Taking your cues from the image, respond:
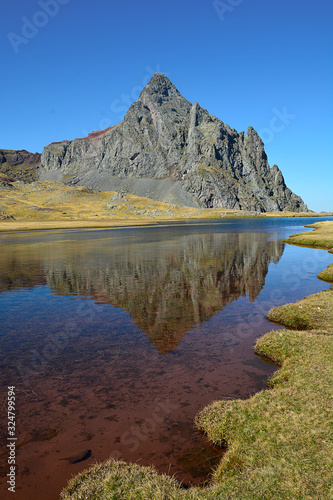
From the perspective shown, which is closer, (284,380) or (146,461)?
(146,461)

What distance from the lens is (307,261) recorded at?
50.9m

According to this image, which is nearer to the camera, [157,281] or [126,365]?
[126,365]

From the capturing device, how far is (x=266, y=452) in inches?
376

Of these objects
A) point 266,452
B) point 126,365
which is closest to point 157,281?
point 126,365

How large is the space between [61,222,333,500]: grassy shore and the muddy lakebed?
0.75 meters

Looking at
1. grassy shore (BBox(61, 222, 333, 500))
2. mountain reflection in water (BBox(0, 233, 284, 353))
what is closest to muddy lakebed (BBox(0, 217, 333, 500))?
mountain reflection in water (BBox(0, 233, 284, 353))

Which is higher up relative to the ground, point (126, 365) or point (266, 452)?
point (266, 452)

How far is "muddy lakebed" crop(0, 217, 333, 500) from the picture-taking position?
34.3ft

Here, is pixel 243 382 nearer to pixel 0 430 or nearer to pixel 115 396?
pixel 115 396

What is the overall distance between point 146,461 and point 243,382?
6.66 meters

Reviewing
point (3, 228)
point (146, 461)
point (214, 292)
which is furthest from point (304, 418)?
point (3, 228)

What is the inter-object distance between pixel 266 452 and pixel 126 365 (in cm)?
917

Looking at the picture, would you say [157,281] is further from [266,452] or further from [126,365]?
[266,452]

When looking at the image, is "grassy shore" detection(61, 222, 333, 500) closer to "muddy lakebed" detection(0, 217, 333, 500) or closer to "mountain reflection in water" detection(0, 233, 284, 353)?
"muddy lakebed" detection(0, 217, 333, 500)
